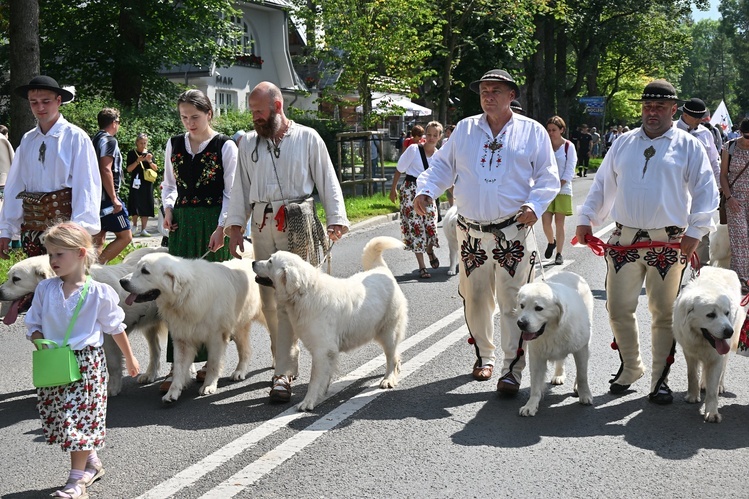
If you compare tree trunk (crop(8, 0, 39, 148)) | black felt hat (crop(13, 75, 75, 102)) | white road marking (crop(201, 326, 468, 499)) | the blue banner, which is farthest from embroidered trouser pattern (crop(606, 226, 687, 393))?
the blue banner

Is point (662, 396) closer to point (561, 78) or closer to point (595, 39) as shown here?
point (595, 39)

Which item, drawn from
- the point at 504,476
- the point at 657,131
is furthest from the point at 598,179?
the point at 504,476

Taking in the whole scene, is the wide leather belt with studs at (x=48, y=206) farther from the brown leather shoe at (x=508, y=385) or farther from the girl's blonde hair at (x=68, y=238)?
the brown leather shoe at (x=508, y=385)

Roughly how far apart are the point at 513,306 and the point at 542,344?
0.70 metres

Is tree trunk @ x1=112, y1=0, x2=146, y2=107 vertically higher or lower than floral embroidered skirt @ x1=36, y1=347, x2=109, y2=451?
higher

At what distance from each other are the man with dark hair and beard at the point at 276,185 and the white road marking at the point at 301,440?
618 mm

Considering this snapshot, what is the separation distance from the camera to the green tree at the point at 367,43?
23531 mm

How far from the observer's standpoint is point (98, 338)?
15.8 ft

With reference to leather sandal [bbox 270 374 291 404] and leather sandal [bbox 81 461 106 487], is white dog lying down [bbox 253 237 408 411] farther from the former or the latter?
leather sandal [bbox 81 461 106 487]

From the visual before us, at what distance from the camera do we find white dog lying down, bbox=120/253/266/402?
6.32 metres

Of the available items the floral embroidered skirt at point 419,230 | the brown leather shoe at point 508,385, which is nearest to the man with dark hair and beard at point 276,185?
the brown leather shoe at point 508,385

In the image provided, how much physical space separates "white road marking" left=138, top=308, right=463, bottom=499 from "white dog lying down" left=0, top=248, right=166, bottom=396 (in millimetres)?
1491

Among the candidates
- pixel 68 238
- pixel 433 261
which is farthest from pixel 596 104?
pixel 68 238

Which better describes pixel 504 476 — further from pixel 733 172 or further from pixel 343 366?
pixel 733 172
